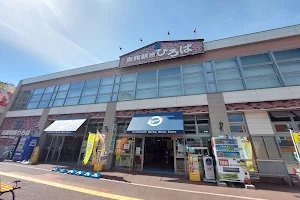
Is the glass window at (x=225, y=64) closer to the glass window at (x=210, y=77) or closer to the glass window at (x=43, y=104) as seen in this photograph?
the glass window at (x=210, y=77)

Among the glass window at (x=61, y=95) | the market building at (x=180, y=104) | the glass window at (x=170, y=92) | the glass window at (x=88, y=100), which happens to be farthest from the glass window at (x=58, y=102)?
Result: the glass window at (x=170, y=92)

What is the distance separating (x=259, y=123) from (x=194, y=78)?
4.48 metres

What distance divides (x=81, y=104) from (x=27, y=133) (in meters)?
6.05

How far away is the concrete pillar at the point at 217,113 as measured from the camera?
283 inches

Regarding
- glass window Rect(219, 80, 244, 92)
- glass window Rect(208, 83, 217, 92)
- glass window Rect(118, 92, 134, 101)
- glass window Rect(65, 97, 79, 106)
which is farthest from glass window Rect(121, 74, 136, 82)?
glass window Rect(219, 80, 244, 92)

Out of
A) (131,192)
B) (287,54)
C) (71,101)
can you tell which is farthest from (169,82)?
(71,101)

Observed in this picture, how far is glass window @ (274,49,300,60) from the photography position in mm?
7568

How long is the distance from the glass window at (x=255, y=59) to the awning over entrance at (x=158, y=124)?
18.2ft

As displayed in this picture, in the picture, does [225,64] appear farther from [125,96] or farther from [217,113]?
[125,96]

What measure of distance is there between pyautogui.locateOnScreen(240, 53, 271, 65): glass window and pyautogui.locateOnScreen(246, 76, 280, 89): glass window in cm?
125

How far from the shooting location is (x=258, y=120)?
700cm

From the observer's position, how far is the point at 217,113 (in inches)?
298

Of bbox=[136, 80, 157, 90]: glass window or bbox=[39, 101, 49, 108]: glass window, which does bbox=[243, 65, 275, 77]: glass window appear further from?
bbox=[39, 101, 49, 108]: glass window

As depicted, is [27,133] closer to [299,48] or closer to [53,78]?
[53,78]
